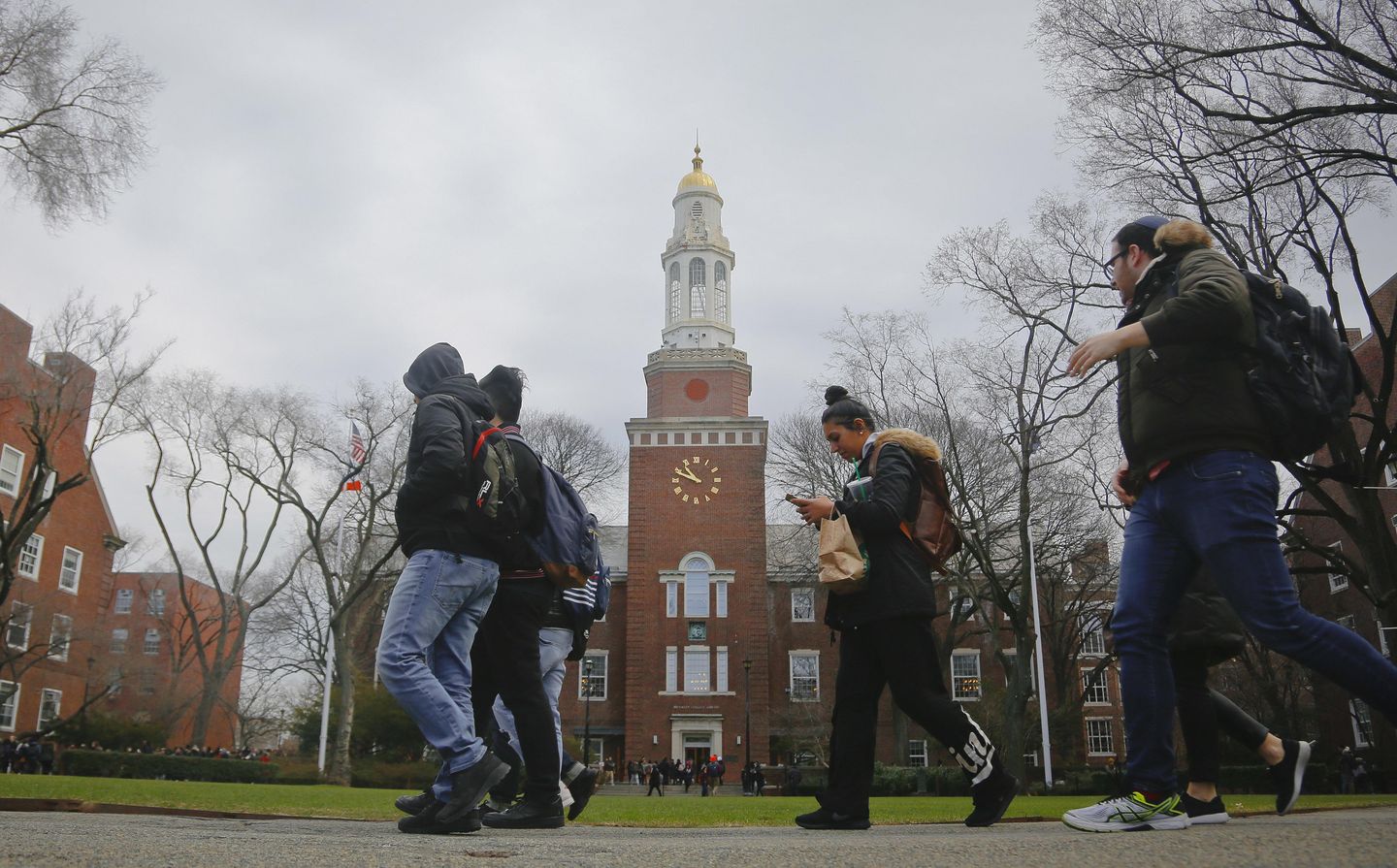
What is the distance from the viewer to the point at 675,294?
166ft

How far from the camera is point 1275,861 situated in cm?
247

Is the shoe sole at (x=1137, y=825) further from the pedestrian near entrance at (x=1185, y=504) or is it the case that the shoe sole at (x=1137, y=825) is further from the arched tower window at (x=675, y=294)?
the arched tower window at (x=675, y=294)

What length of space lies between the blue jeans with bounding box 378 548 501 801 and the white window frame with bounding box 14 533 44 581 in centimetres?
3770

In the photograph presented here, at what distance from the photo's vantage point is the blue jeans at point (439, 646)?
4.68 m

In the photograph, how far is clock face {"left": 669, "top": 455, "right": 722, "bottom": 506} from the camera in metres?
46.5

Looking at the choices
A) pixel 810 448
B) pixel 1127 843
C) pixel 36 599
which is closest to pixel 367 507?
pixel 36 599

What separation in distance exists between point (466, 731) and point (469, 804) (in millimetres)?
335

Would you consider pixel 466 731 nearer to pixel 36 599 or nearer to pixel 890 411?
pixel 890 411

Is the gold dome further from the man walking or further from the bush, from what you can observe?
the man walking

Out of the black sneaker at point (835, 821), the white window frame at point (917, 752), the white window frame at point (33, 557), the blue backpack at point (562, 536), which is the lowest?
the white window frame at point (917, 752)

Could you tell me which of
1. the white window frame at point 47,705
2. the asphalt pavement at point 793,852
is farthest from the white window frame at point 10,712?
the asphalt pavement at point 793,852

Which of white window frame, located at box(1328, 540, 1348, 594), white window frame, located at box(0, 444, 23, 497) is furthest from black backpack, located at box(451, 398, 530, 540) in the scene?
white window frame, located at box(0, 444, 23, 497)

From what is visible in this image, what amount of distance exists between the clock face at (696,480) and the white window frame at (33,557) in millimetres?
23617

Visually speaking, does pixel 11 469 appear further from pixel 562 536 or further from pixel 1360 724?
pixel 1360 724
